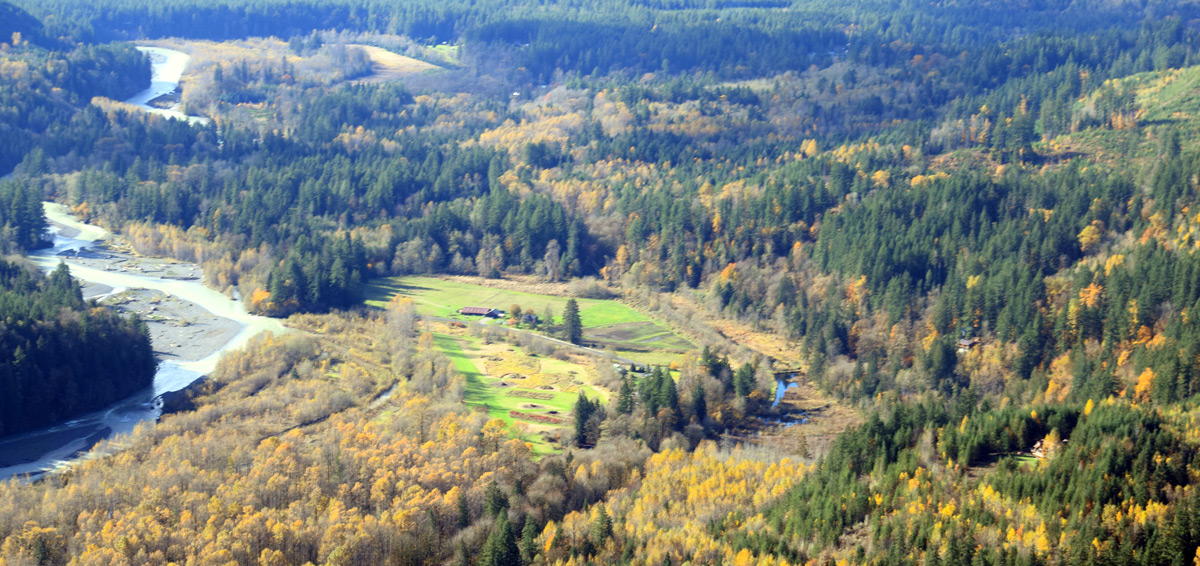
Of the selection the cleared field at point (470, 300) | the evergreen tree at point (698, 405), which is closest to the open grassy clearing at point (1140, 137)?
the cleared field at point (470, 300)

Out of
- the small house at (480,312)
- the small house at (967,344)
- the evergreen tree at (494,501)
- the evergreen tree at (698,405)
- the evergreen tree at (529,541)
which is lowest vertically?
the evergreen tree at (529,541)

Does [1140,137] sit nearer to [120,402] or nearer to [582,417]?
[582,417]

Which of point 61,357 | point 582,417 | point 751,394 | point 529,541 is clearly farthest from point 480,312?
point 529,541

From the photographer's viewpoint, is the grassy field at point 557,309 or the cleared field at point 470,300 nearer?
the grassy field at point 557,309

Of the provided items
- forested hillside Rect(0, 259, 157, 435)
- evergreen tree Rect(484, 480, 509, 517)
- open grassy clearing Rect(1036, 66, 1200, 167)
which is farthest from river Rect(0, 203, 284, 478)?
open grassy clearing Rect(1036, 66, 1200, 167)

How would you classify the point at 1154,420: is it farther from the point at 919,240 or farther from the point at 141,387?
the point at 141,387

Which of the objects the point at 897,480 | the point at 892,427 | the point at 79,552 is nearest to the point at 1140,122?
the point at 892,427

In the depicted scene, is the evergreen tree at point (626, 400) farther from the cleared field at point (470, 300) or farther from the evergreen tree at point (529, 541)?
the cleared field at point (470, 300)
